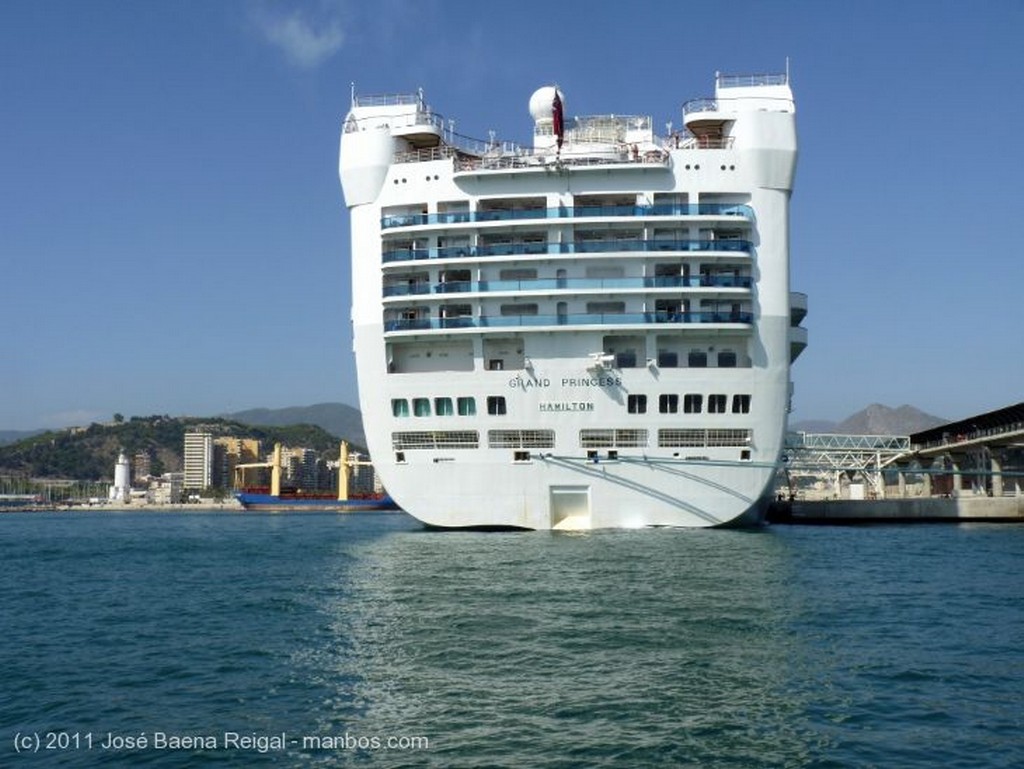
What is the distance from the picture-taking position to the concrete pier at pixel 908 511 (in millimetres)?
47281

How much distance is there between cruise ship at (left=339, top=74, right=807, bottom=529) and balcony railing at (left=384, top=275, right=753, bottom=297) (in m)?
0.06

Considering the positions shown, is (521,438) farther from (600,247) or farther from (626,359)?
(600,247)

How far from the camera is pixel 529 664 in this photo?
13.8 meters

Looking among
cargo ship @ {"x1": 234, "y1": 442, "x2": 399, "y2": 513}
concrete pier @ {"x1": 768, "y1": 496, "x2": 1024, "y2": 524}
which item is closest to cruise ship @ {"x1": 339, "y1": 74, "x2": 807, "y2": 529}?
concrete pier @ {"x1": 768, "y1": 496, "x2": 1024, "y2": 524}

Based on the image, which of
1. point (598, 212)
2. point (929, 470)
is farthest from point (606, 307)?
point (929, 470)

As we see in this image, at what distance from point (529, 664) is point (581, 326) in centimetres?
1812

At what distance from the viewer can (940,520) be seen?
1992 inches

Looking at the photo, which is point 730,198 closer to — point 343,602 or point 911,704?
point 343,602

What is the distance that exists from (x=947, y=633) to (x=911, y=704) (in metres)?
4.64

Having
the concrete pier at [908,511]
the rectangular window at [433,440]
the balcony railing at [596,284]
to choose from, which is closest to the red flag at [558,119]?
the balcony railing at [596,284]

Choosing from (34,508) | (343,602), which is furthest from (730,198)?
(34,508)

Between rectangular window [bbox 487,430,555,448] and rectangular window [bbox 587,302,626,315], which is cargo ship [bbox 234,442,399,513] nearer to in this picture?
rectangular window [bbox 487,430,555,448]

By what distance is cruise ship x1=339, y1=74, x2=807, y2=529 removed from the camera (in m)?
30.8

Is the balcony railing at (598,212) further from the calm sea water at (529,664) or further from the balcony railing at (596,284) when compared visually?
the calm sea water at (529,664)
